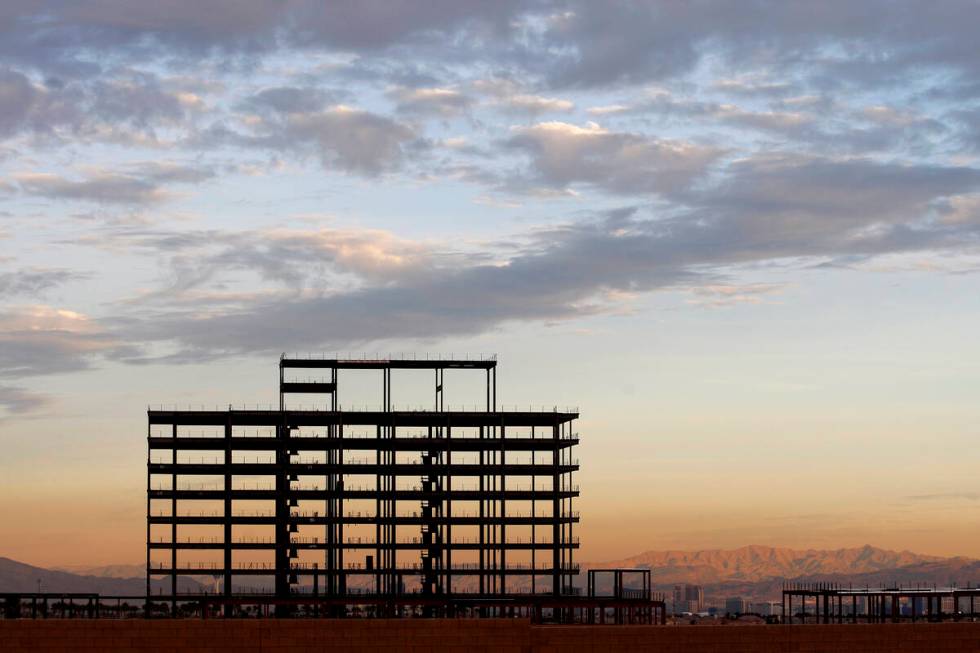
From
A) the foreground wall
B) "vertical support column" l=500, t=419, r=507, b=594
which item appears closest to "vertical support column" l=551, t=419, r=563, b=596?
"vertical support column" l=500, t=419, r=507, b=594

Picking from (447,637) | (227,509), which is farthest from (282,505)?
(447,637)

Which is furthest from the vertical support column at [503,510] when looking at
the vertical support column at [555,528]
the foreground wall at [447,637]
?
the foreground wall at [447,637]

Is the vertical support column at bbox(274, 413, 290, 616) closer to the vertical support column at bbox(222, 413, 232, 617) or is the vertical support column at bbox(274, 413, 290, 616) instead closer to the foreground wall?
the vertical support column at bbox(222, 413, 232, 617)

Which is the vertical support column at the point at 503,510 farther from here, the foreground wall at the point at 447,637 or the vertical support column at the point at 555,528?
the foreground wall at the point at 447,637

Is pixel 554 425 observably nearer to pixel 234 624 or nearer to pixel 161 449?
pixel 161 449

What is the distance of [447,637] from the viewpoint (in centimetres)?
10581

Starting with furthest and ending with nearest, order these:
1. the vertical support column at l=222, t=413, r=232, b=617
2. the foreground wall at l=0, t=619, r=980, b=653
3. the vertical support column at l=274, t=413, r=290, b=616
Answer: the vertical support column at l=274, t=413, r=290, b=616 < the vertical support column at l=222, t=413, r=232, b=617 < the foreground wall at l=0, t=619, r=980, b=653

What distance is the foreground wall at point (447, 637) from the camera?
102750mm

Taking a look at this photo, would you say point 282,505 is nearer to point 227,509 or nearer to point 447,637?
point 227,509

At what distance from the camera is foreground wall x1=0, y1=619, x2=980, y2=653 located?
337ft

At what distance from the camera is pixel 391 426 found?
592ft

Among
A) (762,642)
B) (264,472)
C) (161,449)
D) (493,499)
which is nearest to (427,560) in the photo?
Answer: (493,499)

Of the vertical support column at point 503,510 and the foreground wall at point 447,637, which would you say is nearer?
the foreground wall at point 447,637

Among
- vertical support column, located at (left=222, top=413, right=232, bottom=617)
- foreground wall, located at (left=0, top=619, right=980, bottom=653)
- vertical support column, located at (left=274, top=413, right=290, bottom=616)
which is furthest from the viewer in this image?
vertical support column, located at (left=274, top=413, right=290, bottom=616)
